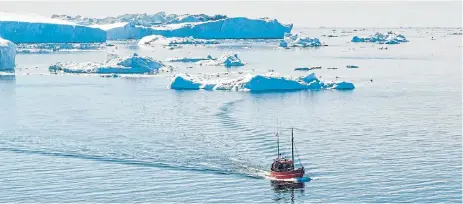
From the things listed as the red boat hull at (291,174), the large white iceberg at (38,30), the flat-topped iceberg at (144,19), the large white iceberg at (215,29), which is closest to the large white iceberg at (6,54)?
the large white iceberg at (38,30)

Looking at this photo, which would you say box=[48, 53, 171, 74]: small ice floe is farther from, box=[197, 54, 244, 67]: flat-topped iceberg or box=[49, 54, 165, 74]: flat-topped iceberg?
box=[197, 54, 244, 67]: flat-topped iceberg

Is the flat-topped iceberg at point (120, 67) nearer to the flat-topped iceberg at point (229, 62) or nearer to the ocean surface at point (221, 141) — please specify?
the ocean surface at point (221, 141)

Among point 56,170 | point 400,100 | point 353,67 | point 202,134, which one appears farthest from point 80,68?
point 56,170

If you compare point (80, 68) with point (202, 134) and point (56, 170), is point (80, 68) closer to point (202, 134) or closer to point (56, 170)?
point (202, 134)

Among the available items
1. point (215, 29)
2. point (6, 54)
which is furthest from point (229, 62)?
point (215, 29)

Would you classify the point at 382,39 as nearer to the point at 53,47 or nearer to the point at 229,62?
the point at 53,47
